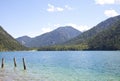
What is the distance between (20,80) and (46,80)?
150 inches

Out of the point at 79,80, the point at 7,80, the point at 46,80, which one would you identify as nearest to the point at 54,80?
the point at 46,80

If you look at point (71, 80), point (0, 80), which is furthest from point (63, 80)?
point (0, 80)

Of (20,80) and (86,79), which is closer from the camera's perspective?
(20,80)

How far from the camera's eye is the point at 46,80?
129 feet

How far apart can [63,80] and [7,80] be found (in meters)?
8.26

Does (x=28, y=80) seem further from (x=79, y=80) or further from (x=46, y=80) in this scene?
(x=79, y=80)

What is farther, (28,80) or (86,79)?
(86,79)

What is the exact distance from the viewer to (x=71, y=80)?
1569 inches

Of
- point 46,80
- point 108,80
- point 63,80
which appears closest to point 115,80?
point 108,80

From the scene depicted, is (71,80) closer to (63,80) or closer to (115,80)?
(63,80)

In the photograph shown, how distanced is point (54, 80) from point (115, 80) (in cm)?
909

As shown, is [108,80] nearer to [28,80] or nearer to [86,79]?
[86,79]

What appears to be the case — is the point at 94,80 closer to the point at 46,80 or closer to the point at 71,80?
the point at 71,80

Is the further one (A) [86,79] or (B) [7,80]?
(A) [86,79]
